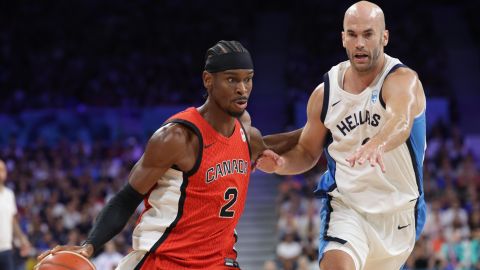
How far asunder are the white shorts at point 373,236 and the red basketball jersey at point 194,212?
85 cm

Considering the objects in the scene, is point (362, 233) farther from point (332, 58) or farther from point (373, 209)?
point (332, 58)

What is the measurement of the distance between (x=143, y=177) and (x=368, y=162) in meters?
1.49

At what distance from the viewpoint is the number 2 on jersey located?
191 inches

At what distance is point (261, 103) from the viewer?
19062 millimetres

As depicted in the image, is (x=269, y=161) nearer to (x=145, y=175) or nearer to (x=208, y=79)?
(x=208, y=79)

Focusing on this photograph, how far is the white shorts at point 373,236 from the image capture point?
525 centimetres

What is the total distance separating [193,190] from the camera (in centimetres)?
477

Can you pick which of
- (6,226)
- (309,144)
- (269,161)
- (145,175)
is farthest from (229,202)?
(6,226)

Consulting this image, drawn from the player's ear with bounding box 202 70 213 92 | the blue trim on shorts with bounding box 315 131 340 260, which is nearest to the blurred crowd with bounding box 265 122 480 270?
the blue trim on shorts with bounding box 315 131 340 260

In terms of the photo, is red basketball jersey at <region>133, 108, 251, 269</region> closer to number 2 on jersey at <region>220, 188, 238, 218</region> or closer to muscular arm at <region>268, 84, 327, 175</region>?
number 2 on jersey at <region>220, 188, 238, 218</region>

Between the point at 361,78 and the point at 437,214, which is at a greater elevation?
the point at 361,78

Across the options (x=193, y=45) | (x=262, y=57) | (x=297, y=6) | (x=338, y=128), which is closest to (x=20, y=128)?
(x=193, y=45)

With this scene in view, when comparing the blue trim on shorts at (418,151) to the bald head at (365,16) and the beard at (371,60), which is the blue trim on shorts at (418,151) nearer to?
the beard at (371,60)

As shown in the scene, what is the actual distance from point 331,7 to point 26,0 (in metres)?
8.76
